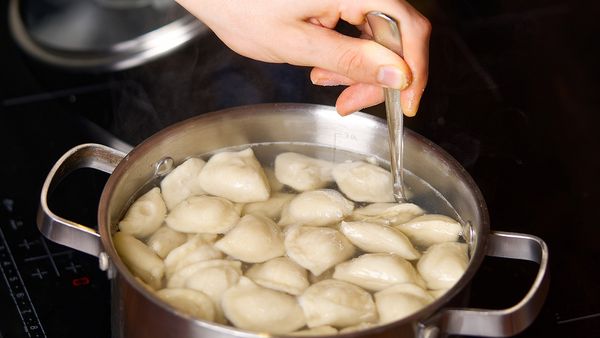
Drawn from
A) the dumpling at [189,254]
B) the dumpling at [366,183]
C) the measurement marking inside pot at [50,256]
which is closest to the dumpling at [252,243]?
the dumpling at [189,254]

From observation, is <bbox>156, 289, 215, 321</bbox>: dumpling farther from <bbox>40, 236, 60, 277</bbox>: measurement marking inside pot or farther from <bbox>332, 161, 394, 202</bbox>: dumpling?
<bbox>40, 236, 60, 277</bbox>: measurement marking inside pot

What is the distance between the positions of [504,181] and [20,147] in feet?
2.44

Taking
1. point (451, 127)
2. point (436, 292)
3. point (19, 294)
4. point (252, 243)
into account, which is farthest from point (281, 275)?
point (451, 127)

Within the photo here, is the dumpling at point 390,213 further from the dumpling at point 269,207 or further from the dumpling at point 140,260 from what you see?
the dumpling at point 140,260

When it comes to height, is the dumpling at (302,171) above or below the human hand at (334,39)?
below

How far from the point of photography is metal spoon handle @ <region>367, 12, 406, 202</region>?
0.89 m

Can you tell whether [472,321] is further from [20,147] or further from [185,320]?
[20,147]

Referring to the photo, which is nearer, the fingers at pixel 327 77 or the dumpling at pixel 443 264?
the dumpling at pixel 443 264

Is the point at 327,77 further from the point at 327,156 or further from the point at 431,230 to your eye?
the point at 431,230

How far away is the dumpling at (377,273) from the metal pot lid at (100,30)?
785 mm

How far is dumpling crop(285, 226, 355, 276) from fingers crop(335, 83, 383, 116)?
154mm

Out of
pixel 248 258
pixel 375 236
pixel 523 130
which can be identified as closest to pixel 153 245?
pixel 248 258

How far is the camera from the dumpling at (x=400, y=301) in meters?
0.80

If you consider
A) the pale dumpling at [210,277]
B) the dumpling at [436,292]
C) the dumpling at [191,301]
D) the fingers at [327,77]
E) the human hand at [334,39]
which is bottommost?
the pale dumpling at [210,277]
